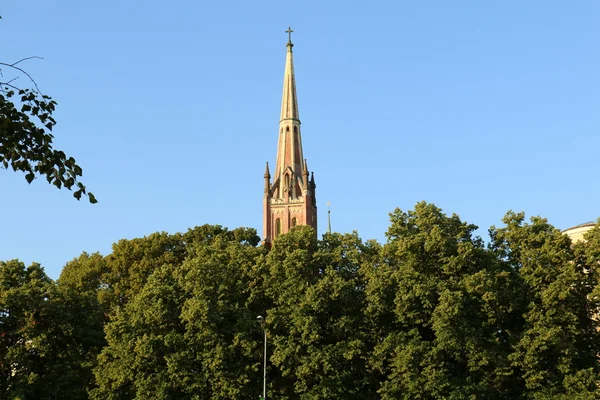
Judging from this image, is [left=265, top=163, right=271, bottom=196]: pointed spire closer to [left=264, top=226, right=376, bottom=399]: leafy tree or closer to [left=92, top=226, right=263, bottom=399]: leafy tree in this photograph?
[left=92, top=226, right=263, bottom=399]: leafy tree

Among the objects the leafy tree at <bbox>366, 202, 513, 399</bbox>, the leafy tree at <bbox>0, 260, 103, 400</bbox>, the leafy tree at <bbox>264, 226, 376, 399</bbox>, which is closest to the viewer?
the leafy tree at <bbox>366, 202, 513, 399</bbox>

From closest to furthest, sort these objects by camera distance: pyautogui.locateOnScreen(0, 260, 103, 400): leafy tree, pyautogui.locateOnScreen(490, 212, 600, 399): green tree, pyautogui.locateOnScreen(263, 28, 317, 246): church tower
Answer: pyautogui.locateOnScreen(490, 212, 600, 399): green tree → pyautogui.locateOnScreen(0, 260, 103, 400): leafy tree → pyautogui.locateOnScreen(263, 28, 317, 246): church tower

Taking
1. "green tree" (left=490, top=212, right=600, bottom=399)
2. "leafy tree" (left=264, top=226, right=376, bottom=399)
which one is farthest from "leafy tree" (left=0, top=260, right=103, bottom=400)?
"green tree" (left=490, top=212, right=600, bottom=399)

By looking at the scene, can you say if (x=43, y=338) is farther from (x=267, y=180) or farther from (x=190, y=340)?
(x=267, y=180)

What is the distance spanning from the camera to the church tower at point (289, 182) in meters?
106

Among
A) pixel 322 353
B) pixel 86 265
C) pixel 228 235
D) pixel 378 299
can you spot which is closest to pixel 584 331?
pixel 378 299

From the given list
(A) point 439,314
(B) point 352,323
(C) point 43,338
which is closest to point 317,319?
(B) point 352,323

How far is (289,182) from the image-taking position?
10775 centimetres

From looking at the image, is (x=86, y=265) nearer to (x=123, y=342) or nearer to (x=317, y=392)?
(x=123, y=342)

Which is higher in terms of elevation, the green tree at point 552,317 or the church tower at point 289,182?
the church tower at point 289,182

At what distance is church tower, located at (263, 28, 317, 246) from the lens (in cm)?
10575

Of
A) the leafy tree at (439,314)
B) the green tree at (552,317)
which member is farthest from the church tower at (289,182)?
the green tree at (552,317)

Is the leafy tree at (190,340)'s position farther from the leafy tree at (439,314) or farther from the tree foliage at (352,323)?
the leafy tree at (439,314)

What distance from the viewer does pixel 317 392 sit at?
41.9 meters
